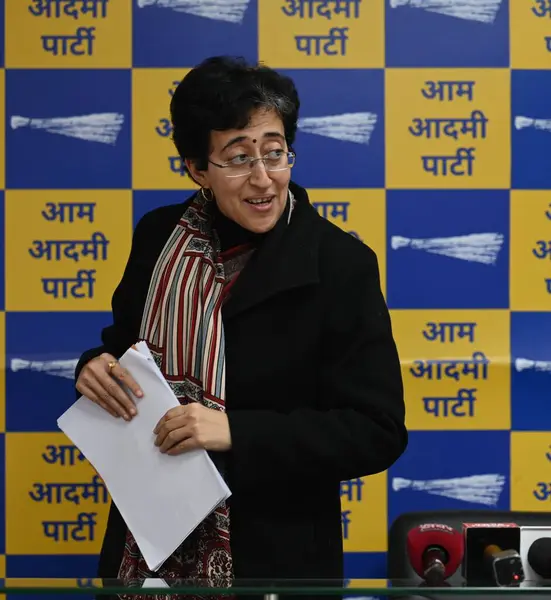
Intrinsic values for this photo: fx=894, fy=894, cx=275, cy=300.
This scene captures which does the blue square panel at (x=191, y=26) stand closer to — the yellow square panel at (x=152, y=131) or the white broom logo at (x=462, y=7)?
the yellow square panel at (x=152, y=131)

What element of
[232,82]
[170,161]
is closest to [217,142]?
[232,82]

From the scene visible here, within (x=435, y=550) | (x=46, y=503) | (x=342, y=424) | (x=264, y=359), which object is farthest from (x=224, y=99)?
(x=46, y=503)

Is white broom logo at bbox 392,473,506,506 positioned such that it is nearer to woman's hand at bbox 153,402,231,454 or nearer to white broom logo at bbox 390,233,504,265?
white broom logo at bbox 390,233,504,265

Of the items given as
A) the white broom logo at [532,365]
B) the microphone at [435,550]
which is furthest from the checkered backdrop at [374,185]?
the microphone at [435,550]

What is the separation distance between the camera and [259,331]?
1.30 meters

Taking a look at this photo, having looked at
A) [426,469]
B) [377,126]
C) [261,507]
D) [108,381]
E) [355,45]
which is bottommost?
[426,469]

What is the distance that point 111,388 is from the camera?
1.22 m

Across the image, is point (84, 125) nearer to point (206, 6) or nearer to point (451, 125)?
point (206, 6)

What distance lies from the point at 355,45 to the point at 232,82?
3.99ft

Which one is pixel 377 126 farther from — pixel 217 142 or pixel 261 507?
pixel 261 507

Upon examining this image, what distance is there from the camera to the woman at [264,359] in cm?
121

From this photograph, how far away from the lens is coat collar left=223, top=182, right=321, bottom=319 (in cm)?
127

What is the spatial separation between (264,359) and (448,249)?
124 centimetres

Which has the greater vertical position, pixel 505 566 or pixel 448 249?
pixel 448 249
